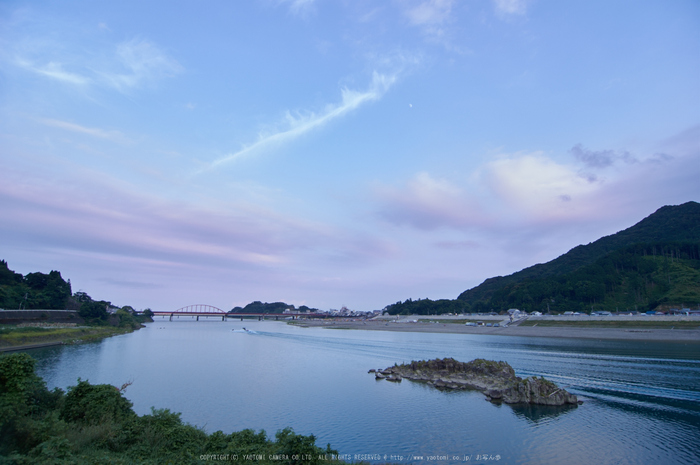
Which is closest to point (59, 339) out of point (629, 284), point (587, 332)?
point (587, 332)

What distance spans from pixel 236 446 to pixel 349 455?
9159 mm

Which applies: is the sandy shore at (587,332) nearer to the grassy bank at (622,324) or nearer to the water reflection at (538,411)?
the grassy bank at (622,324)

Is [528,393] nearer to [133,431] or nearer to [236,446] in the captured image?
[236,446]

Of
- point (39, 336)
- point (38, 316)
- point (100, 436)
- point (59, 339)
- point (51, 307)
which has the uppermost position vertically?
point (51, 307)

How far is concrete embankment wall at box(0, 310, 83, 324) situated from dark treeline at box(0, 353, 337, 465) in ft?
279

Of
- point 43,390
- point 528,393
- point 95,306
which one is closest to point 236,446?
point 43,390

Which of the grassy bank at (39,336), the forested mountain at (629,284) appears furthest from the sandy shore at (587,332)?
the grassy bank at (39,336)

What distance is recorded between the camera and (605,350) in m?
66.9

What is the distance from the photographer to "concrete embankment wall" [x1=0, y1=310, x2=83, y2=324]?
81750 millimetres

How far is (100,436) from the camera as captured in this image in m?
15.6

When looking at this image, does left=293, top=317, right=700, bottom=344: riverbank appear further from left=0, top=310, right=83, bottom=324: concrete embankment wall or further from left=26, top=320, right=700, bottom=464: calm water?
left=0, top=310, right=83, bottom=324: concrete embankment wall

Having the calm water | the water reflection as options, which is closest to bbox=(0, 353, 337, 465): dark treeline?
the calm water

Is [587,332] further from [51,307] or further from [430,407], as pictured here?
[51,307]

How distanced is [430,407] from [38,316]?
343 ft
